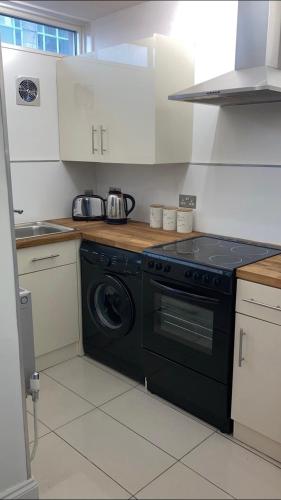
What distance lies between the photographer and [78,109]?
246 centimetres

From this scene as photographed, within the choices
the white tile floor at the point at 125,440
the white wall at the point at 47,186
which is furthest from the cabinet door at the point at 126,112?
the white tile floor at the point at 125,440

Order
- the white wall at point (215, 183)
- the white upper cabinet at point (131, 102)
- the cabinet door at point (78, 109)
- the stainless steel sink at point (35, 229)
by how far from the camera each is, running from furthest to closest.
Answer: the stainless steel sink at point (35, 229)
the cabinet door at point (78, 109)
the white upper cabinet at point (131, 102)
the white wall at point (215, 183)

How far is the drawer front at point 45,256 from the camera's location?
2.07 metres

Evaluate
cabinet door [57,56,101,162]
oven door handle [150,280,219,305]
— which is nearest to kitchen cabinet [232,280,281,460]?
oven door handle [150,280,219,305]

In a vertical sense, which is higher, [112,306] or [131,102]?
[131,102]

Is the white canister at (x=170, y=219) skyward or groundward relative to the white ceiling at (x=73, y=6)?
groundward

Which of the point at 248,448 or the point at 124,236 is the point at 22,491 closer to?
the point at 248,448

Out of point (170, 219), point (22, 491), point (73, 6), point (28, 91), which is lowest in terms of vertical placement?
point (22, 491)

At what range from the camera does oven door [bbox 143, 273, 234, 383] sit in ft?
5.42

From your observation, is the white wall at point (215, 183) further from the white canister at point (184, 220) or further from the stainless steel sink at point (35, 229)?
the stainless steel sink at point (35, 229)

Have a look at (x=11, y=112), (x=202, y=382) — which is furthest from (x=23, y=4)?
(x=11, y=112)

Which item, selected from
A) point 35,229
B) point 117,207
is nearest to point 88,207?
point 117,207

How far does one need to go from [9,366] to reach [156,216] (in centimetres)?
137

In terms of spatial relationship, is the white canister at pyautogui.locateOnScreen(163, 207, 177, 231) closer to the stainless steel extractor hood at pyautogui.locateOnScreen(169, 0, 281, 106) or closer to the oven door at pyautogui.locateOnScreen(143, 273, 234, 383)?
the oven door at pyautogui.locateOnScreen(143, 273, 234, 383)
